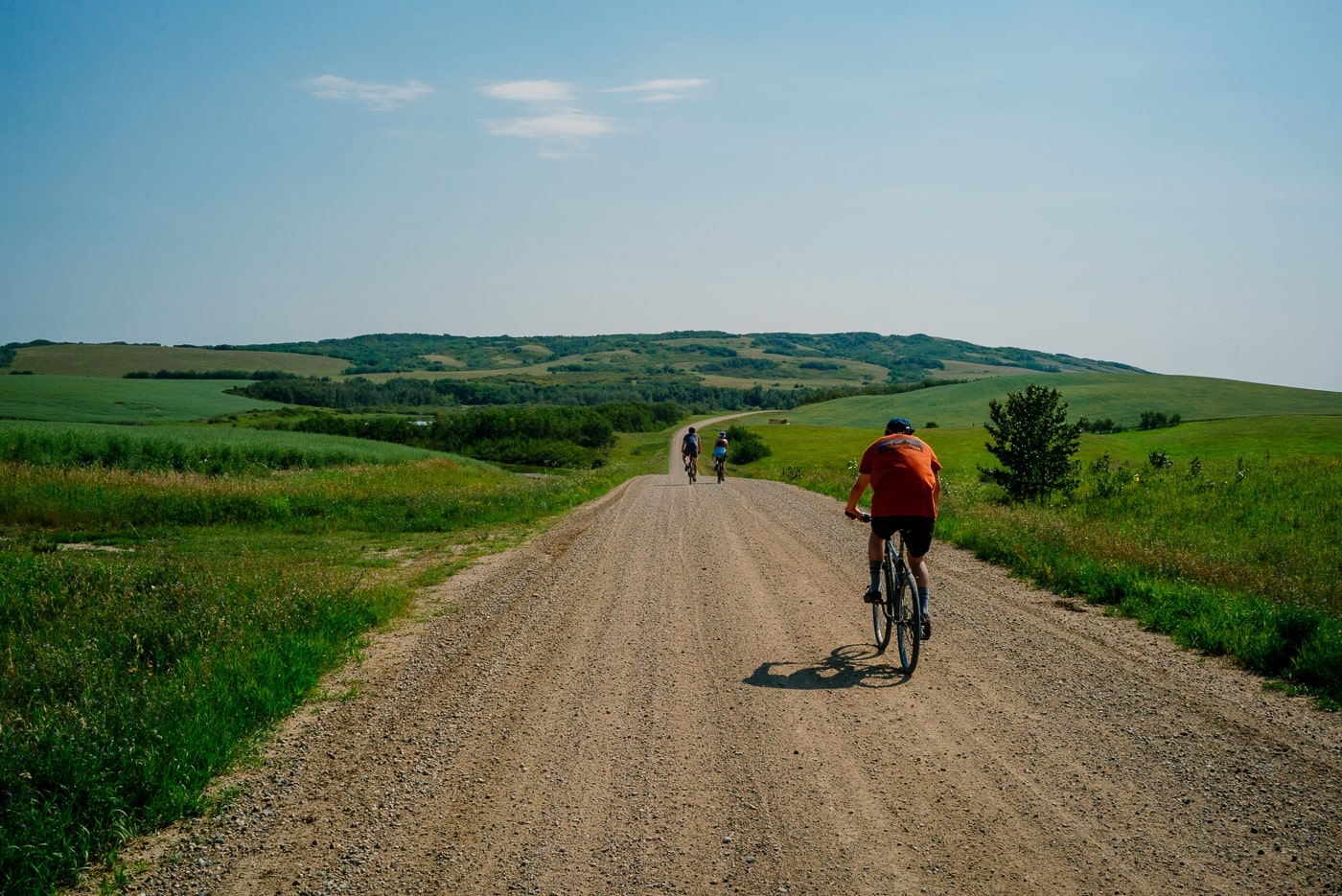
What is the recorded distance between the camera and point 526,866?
409 cm

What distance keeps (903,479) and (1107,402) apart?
340 ft

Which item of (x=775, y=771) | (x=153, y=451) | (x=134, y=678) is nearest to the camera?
(x=775, y=771)

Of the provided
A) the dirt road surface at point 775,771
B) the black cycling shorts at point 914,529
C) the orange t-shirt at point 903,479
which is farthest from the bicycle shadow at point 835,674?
the orange t-shirt at point 903,479

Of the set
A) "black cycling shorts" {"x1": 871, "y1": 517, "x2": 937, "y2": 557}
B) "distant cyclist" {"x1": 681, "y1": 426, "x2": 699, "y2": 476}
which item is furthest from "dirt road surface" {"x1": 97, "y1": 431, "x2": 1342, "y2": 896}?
"distant cyclist" {"x1": 681, "y1": 426, "x2": 699, "y2": 476}

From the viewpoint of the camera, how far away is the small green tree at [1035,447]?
85.1ft

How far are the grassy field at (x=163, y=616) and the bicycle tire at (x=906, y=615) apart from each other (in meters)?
5.32

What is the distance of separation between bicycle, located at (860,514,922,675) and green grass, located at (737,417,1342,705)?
10.1ft

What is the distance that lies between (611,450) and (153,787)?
9404cm

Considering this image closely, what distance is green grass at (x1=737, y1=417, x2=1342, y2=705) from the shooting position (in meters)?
7.66

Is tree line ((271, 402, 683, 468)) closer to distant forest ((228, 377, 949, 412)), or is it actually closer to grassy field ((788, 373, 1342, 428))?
distant forest ((228, 377, 949, 412))

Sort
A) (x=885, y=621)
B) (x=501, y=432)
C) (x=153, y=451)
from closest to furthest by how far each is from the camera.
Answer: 1. (x=885, y=621)
2. (x=153, y=451)
3. (x=501, y=432)

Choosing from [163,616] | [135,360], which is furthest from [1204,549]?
[135,360]

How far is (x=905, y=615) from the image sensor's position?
759 cm

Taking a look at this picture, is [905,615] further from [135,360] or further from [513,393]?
[513,393]
